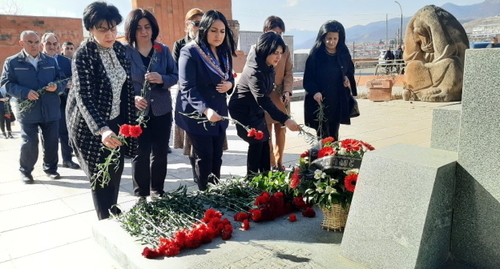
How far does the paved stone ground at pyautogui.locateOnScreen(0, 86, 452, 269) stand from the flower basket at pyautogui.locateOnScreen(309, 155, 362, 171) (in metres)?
1.46

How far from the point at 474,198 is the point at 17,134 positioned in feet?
30.3

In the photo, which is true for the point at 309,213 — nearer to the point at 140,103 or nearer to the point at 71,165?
the point at 140,103

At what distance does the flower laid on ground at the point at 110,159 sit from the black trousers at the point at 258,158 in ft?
4.22

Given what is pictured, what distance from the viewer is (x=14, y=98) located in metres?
4.79

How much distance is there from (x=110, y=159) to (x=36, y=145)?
9.03ft

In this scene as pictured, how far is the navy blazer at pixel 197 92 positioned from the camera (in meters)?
3.25

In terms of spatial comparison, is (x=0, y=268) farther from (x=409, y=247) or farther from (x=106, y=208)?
(x=409, y=247)

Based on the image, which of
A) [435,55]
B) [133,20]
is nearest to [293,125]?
[133,20]

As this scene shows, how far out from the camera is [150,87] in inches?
138

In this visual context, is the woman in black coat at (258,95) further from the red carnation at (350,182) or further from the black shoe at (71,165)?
the black shoe at (71,165)

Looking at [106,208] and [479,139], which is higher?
[479,139]

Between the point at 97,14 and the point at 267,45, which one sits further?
the point at 267,45

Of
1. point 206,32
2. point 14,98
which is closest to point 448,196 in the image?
point 206,32

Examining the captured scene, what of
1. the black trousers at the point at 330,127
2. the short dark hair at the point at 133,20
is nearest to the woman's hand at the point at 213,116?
the short dark hair at the point at 133,20
